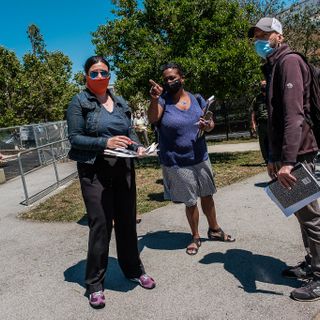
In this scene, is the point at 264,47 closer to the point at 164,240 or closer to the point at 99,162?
the point at 99,162

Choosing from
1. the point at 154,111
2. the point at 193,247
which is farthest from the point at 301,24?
the point at 193,247

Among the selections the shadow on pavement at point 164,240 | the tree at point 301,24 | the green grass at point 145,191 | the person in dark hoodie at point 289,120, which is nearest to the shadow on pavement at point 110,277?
the shadow on pavement at point 164,240

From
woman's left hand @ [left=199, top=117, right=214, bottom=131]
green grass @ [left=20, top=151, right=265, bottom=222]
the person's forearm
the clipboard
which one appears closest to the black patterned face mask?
the person's forearm

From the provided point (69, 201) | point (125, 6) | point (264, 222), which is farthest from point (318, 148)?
point (125, 6)

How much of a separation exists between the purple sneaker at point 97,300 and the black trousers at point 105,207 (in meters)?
0.04

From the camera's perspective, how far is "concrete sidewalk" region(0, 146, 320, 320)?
3.22 meters

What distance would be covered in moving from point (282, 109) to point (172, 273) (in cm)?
186

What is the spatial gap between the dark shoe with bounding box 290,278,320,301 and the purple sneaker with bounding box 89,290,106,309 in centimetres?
149

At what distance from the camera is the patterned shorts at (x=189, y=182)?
14.0 ft

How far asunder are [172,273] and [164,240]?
3.31ft

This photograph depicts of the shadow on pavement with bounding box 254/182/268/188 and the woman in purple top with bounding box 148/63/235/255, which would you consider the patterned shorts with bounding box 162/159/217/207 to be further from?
the shadow on pavement with bounding box 254/182/268/188

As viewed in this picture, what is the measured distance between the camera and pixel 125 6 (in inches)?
513

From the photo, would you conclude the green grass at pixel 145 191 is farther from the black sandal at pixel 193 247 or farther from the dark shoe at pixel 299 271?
the dark shoe at pixel 299 271

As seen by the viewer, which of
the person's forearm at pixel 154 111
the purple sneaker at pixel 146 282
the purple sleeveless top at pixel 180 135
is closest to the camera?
the purple sneaker at pixel 146 282
